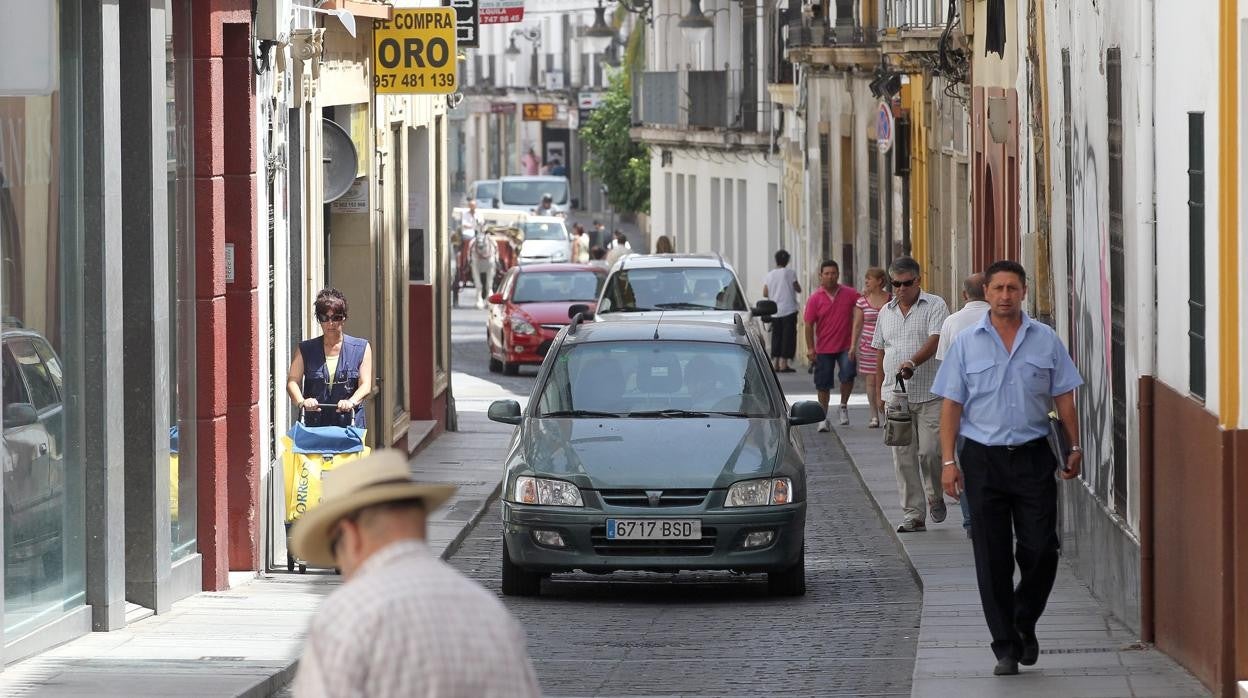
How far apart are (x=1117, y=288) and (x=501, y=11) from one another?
1976cm

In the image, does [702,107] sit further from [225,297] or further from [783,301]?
[225,297]

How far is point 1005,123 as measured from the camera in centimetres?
1822

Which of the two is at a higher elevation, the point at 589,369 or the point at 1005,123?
the point at 1005,123

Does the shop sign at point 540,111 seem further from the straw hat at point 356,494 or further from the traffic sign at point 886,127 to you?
the straw hat at point 356,494

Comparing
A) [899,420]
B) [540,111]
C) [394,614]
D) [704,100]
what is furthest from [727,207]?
[540,111]

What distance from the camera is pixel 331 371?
45.0ft

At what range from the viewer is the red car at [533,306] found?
1312 inches

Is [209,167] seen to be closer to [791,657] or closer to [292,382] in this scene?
[292,382]

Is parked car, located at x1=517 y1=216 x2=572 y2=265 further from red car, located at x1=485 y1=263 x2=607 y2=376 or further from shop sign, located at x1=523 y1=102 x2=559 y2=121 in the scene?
shop sign, located at x1=523 y1=102 x2=559 y2=121

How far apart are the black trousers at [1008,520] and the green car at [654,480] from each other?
2888mm

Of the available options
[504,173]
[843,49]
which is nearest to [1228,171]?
[843,49]

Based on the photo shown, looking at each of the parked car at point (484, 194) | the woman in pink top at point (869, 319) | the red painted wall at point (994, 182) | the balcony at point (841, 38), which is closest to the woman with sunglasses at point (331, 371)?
the red painted wall at point (994, 182)

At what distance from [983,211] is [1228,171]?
1235 cm

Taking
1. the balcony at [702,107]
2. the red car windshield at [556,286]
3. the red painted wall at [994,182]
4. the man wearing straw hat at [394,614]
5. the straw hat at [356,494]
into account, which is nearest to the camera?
the man wearing straw hat at [394,614]
